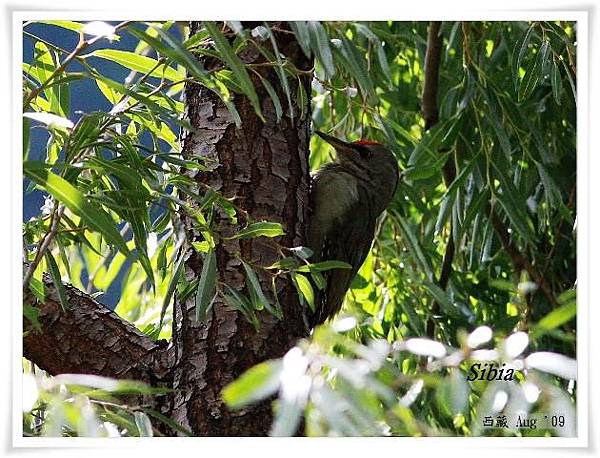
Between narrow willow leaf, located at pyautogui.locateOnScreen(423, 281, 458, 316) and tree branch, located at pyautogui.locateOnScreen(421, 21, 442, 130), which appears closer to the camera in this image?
narrow willow leaf, located at pyautogui.locateOnScreen(423, 281, 458, 316)

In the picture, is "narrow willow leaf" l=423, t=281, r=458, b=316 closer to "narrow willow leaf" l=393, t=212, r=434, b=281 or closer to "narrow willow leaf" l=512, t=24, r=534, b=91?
"narrow willow leaf" l=393, t=212, r=434, b=281

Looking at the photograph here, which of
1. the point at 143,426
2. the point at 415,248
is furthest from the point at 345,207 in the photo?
the point at 143,426

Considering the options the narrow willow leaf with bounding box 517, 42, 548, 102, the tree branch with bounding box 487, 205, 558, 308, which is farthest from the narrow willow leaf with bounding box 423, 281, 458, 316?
the narrow willow leaf with bounding box 517, 42, 548, 102

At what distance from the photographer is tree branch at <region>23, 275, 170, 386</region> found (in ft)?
5.80

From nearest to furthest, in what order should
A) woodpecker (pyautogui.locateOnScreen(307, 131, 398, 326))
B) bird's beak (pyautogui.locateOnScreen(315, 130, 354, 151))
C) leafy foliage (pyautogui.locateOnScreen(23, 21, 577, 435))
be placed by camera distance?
leafy foliage (pyautogui.locateOnScreen(23, 21, 577, 435)), woodpecker (pyautogui.locateOnScreen(307, 131, 398, 326)), bird's beak (pyautogui.locateOnScreen(315, 130, 354, 151))

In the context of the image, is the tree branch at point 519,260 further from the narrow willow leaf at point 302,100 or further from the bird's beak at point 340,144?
the narrow willow leaf at point 302,100

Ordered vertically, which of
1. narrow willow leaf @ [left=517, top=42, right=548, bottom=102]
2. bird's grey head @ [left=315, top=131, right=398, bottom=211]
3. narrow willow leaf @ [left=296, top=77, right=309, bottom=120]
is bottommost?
bird's grey head @ [left=315, top=131, right=398, bottom=211]

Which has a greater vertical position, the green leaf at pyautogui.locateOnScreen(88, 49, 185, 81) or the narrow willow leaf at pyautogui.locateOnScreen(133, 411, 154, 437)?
the green leaf at pyautogui.locateOnScreen(88, 49, 185, 81)

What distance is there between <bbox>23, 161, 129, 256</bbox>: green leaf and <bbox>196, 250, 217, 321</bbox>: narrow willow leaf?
224 mm

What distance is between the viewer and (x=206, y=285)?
1.59 metres

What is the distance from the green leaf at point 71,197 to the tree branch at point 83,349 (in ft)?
1.42

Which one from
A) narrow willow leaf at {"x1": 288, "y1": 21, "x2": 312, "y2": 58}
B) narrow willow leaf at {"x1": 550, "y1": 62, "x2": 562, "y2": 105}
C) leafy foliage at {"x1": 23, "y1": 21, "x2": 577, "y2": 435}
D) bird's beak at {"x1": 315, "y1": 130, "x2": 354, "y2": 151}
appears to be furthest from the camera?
bird's beak at {"x1": 315, "y1": 130, "x2": 354, "y2": 151}

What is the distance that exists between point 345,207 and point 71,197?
101 centimetres
